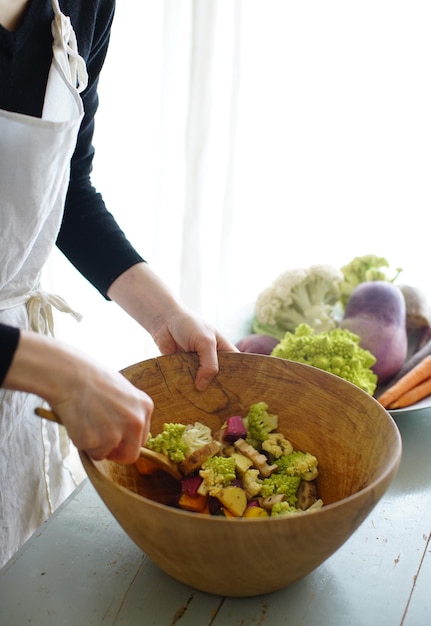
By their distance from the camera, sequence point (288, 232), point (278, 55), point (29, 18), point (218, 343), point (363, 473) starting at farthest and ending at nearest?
point (288, 232)
point (278, 55)
point (218, 343)
point (29, 18)
point (363, 473)

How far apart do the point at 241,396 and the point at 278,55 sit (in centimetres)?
134

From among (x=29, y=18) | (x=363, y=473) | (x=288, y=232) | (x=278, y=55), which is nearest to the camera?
(x=363, y=473)

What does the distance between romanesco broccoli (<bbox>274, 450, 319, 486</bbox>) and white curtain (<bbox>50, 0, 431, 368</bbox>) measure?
124 centimetres

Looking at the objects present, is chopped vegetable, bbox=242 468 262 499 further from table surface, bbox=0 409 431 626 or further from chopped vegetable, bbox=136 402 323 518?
table surface, bbox=0 409 431 626

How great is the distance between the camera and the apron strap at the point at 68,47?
936mm

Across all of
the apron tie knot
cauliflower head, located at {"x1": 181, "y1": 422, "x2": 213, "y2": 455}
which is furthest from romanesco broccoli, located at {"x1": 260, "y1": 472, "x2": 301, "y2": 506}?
the apron tie knot

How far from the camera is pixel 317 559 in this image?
67cm

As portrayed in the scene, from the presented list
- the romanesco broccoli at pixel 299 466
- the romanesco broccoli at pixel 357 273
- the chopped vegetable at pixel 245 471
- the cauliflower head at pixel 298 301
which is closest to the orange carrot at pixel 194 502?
the chopped vegetable at pixel 245 471

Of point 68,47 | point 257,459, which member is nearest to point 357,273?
point 257,459

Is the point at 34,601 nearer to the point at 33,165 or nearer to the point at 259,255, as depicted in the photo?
the point at 33,165

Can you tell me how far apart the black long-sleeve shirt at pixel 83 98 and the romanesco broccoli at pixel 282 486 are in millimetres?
426

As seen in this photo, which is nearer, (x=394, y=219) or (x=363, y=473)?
(x=363, y=473)

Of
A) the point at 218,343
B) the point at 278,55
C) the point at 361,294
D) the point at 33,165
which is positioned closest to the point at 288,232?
the point at 278,55

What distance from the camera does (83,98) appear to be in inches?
42.5
